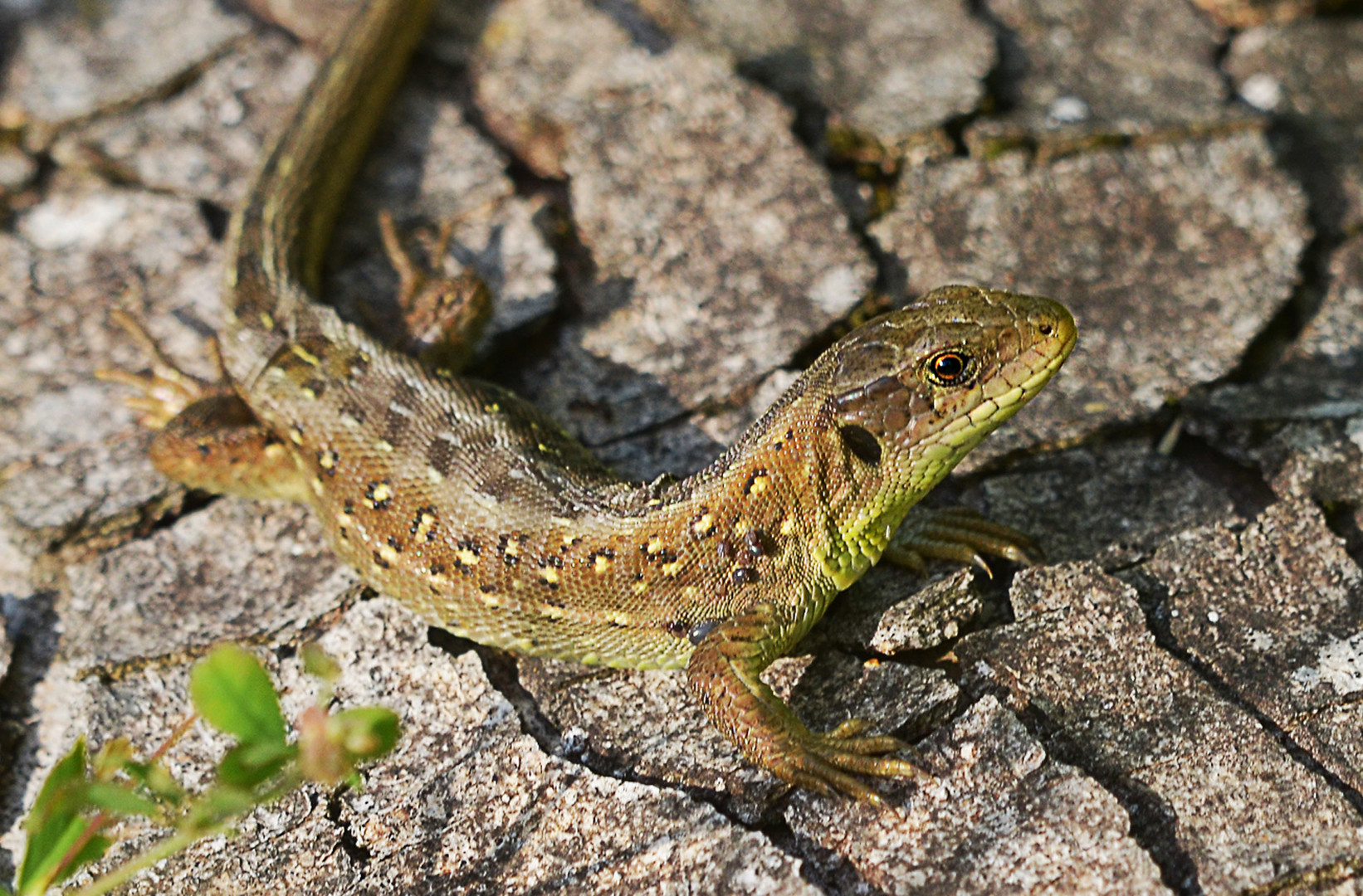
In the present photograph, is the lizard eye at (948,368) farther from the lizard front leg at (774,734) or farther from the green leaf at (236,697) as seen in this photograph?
the green leaf at (236,697)

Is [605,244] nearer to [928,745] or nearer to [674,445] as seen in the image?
[674,445]

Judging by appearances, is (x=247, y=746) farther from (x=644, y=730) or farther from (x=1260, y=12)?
(x=1260, y=12)

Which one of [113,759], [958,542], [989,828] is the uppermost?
[113,759]

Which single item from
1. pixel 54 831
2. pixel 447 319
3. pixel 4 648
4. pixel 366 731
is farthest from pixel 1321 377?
pixel 4 648

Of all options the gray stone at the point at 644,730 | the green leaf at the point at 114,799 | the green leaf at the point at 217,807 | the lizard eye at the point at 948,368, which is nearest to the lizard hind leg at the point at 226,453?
the gray stone at the point at 644,730

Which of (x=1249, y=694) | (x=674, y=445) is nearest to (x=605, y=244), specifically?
(x=674, y=445)

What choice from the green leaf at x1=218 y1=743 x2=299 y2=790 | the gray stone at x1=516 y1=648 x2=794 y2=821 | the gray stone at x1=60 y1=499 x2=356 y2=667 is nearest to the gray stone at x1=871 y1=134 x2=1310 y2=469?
the gray stone at x1=516 y1=648 x2=794 y2=821
